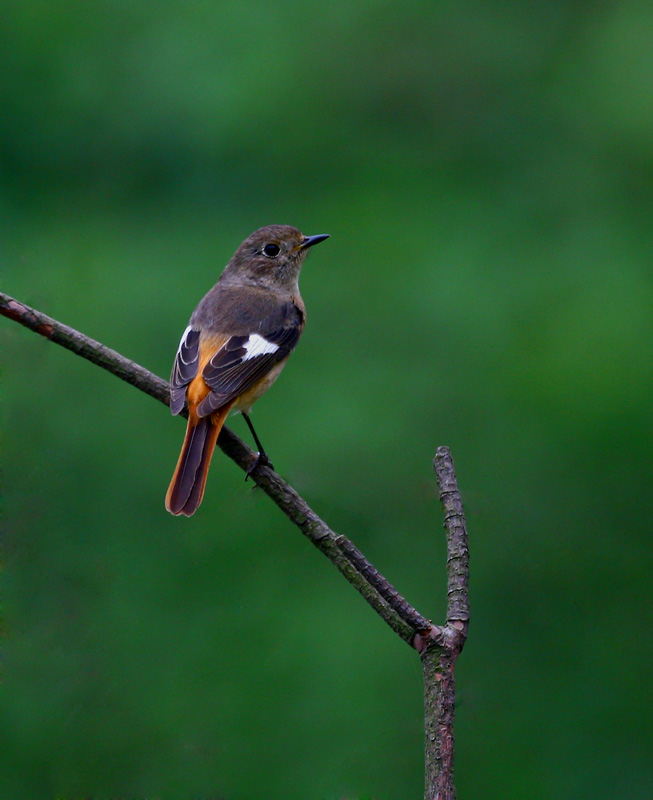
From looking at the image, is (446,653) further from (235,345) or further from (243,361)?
(235,345)

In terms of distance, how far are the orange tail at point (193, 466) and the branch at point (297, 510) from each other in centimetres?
13

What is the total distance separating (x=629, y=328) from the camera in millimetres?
6059

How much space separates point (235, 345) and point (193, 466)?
76cm

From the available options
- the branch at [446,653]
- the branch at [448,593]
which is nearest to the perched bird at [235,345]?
the branch at [448,593]

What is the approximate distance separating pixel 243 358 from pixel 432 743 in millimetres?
2280

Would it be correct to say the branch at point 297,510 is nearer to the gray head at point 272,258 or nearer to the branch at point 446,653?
the branch at point 446,653

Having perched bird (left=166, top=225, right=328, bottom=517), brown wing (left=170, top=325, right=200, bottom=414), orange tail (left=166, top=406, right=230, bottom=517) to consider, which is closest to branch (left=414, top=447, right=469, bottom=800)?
perched bird (left=166, top=225, right=328, bottom=517)

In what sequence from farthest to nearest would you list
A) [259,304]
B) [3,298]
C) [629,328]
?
1. [629,328]
2. [259,304]
3. [3,298]

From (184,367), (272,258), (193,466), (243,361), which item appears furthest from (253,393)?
(272,258)

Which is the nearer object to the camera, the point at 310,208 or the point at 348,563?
the point at 348,563

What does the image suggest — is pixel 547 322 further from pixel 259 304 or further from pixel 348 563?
pixel 348 563

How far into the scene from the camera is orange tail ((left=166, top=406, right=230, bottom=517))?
2965 millimetres

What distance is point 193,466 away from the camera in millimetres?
3021

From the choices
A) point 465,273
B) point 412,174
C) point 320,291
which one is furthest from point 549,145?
point 320,291
